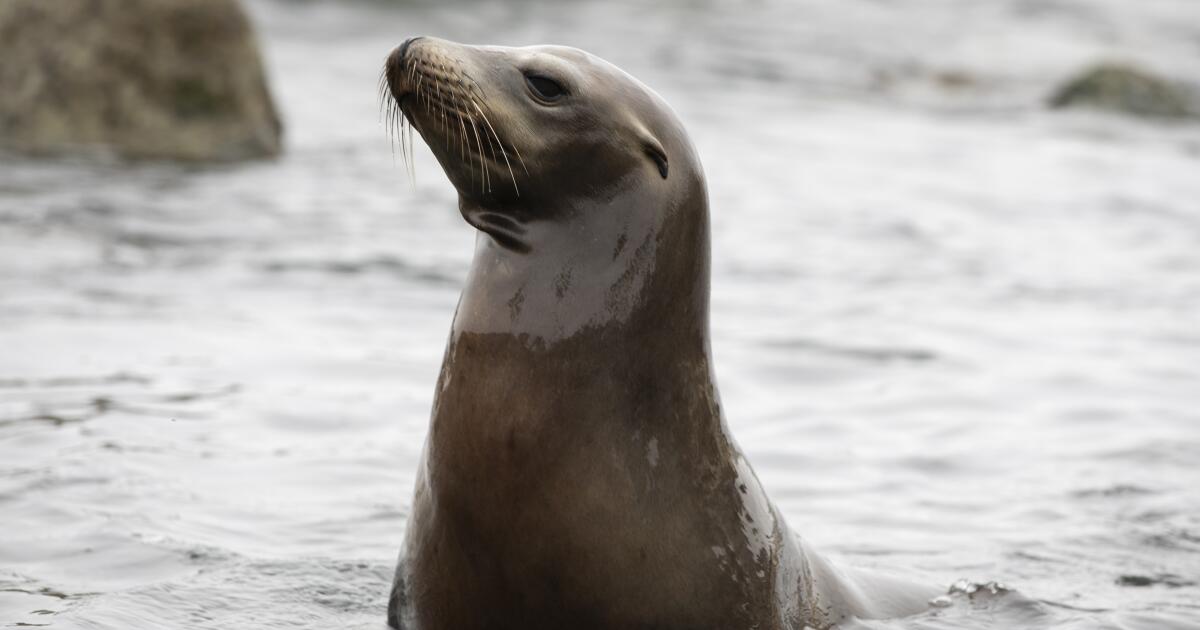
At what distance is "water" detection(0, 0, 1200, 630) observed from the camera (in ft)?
20.3

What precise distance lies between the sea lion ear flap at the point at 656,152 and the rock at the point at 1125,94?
18859 mm

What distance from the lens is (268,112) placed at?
15516 millimetres

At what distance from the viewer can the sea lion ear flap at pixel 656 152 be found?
4750 mm

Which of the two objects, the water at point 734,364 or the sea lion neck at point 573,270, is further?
the water at point 734,364

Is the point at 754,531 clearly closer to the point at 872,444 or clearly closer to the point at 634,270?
the point at 634,270

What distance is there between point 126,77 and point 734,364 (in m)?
6.93

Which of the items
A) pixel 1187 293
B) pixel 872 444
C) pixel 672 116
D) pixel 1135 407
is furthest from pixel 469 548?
pixel 1187 293

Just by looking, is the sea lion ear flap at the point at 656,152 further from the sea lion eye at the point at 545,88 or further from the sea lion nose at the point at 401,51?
the sea lion nose at the point at 401,51

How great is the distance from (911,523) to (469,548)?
10.5 feet

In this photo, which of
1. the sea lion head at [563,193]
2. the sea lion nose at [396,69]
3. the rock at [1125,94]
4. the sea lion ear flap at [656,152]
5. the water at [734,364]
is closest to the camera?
the sea lion nose at [396,69]

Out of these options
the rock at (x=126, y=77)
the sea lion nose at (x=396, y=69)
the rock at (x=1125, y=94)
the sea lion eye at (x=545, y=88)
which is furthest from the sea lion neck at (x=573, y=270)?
the rock at (x=1125, y=94)

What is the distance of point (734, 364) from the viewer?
32.7ft

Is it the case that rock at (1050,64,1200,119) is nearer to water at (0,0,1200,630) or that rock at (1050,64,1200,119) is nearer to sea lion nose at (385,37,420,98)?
water at (0,0,1200,630)

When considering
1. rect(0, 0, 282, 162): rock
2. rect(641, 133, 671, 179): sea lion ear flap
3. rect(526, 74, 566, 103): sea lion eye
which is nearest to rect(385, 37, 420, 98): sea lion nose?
rect(526, 74, 566, 103): sea lion eye
